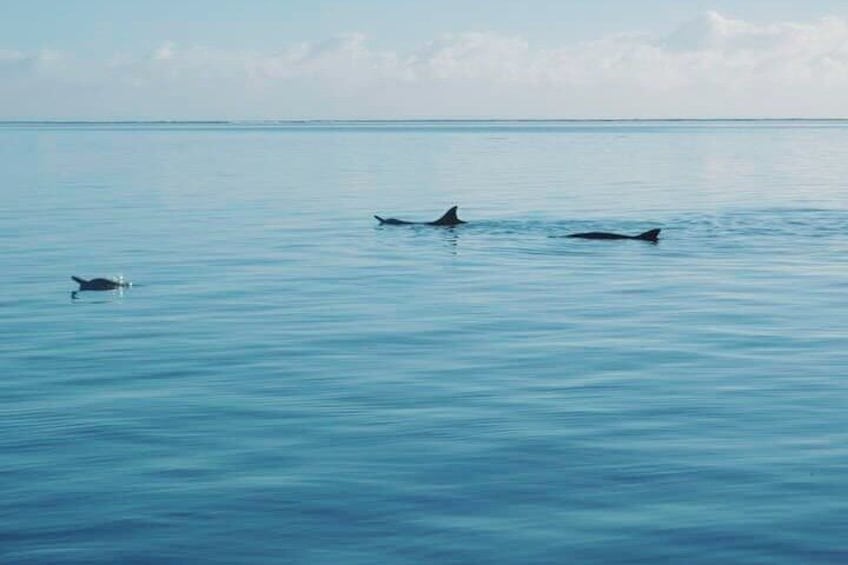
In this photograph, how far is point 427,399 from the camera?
679 inches

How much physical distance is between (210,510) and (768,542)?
4929mm

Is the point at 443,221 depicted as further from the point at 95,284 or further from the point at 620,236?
the point at 95,284

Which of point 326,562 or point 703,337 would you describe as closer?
point 326,562

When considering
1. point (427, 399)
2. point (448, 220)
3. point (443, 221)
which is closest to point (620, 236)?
point (448, 220)

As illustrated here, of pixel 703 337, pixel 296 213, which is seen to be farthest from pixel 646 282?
pixel 296 213

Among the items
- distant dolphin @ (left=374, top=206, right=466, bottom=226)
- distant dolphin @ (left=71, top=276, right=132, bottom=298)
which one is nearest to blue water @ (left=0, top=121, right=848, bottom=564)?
distant dolphin @ (left=71, top=276, right=132, bottom=298)

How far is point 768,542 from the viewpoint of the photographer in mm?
11500

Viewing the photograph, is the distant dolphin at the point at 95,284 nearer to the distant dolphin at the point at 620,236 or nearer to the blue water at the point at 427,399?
the blue water at the point at 427,399

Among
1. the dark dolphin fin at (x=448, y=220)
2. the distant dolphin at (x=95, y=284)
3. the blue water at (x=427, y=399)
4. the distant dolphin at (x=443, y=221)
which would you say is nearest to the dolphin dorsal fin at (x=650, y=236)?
the blue water at (x=427, y=399)

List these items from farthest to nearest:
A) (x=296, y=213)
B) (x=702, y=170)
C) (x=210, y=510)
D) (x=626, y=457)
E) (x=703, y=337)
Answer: (x=702, y=170), (x=296, y=213), (x=703, y=337), (x=626, y=457), (x=210, y=510)

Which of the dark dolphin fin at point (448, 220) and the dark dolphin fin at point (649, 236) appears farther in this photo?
the dark dolphin fin at point (448, 220)

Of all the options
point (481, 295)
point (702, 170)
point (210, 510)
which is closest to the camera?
point (210, 510)

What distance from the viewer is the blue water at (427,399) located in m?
11.8

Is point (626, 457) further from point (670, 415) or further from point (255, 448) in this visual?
point (255, 448)
